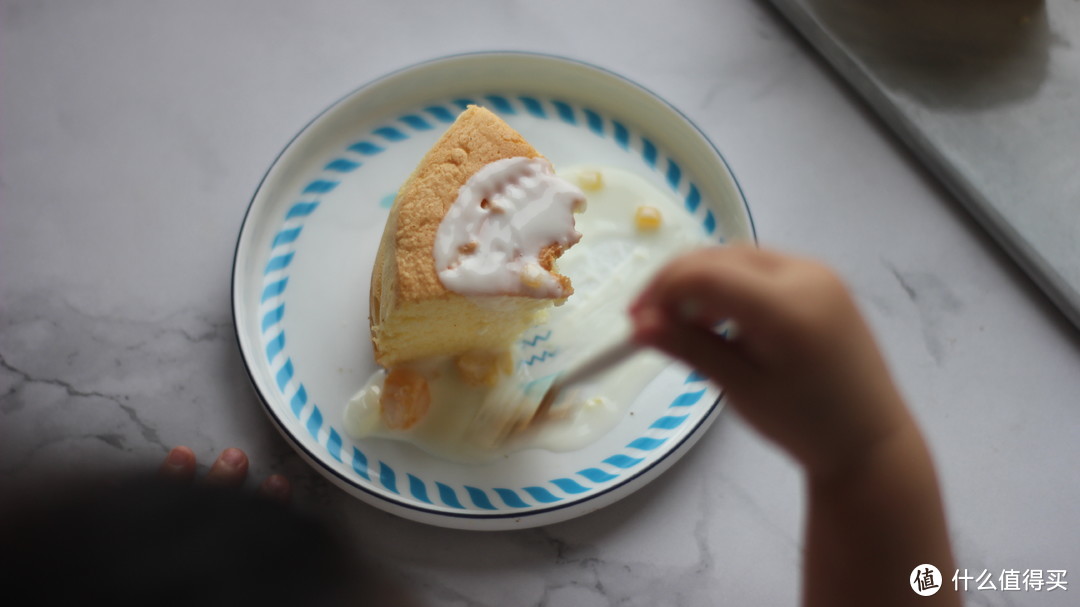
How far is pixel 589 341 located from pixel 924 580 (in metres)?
0.65

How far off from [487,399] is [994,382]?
0.86 meters

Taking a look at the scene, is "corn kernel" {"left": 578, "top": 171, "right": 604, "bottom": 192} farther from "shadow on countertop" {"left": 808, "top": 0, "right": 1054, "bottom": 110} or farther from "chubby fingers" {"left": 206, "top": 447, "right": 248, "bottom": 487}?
"chubby fingers" {"left": 206, "top": 447, "right": 248, "bottom": 487}

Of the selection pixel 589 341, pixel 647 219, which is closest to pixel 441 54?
pixel 647 219

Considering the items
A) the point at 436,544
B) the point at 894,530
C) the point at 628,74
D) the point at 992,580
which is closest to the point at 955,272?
the point at 992,580

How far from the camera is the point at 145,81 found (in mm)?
1541

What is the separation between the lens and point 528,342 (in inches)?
51.3

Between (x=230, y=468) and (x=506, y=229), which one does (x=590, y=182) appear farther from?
(x=230, y=468)

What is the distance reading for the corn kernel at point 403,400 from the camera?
1180 millimetres

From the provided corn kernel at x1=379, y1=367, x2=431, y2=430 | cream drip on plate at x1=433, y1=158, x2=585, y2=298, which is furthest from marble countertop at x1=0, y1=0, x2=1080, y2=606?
cream drip on plate at x1=433, y1=158, x2=585, y2=298

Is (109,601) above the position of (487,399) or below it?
below

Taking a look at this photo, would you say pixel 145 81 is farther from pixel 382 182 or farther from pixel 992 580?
pixel 992 580

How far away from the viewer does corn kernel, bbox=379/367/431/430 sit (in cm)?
118

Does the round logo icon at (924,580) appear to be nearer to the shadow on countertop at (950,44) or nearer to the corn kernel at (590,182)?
the corn kernel at (590,182)

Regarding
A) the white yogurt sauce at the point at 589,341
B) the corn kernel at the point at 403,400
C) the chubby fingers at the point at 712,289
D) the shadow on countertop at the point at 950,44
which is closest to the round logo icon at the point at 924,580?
the chubby fingers at the point at 712,289
